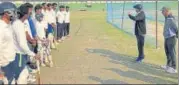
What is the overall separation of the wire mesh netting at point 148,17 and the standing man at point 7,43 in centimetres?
1127

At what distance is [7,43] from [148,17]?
2055 centimetres

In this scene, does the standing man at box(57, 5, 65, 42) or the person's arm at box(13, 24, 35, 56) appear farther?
the standing man at box(57, 5, 65, 42)

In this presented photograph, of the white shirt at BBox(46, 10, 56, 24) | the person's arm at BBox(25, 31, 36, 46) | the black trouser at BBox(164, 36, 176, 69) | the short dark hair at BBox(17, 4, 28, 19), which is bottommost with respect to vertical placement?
the black trouser at BBox(164, 36, 176, 69)

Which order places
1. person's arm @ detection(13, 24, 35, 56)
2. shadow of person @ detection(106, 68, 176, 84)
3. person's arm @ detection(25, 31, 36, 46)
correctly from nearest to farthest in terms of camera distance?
person's arm @ detection(13, 24, 35, 56) → person's arm @ detection(25, 31, 36, 46) → shadow of person @ detection(106, 68, 176, 84)

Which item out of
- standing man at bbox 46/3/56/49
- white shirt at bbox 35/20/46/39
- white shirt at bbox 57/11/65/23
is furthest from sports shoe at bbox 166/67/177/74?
white shirt at bbox 57/11/65/23

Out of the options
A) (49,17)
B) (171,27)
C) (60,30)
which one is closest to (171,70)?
(171,27)

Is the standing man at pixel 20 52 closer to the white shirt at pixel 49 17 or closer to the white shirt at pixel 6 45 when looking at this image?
the white shirt at pixel 6 45

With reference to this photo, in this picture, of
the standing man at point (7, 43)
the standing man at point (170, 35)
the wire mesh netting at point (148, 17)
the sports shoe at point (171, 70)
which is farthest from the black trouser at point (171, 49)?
the wire mesh netting at point (148, 17)

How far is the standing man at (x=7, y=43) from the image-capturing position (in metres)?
6.43

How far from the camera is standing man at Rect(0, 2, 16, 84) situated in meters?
6.43

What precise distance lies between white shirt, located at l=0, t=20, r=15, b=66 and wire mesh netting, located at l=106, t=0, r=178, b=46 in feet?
37.0

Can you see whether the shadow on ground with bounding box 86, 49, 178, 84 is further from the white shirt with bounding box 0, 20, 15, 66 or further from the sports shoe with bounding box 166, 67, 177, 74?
the white shirt with bounding box 0, 20, 15, 66

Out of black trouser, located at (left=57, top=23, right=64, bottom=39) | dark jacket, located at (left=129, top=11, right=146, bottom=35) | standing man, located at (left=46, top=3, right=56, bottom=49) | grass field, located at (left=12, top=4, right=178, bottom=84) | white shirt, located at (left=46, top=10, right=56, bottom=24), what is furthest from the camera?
black trouser, located at (left=57, top=23, right=64, bottom=39)

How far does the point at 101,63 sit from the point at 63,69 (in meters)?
1.61
